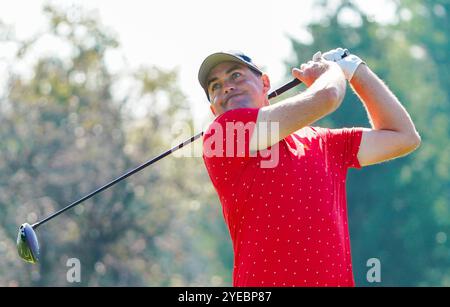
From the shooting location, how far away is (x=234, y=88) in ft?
14.8

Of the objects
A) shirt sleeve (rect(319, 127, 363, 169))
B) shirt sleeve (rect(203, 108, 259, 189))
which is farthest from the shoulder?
shirt sleeve (rect(319, 127, 363, 169))

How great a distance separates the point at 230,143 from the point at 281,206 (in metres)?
0.35

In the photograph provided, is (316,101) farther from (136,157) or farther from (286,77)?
(286,77)

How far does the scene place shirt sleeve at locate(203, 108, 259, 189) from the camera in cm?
422

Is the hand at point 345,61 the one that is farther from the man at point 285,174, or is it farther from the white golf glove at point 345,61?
the man at point 285,174

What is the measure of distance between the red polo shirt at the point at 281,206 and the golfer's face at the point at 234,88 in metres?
0.18

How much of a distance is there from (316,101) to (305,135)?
31cm

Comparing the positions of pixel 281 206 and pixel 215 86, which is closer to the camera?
pixel 281 206

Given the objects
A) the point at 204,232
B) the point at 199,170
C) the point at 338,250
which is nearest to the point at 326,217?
the point at 338,250

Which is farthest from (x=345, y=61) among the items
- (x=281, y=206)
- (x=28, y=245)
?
(x=28, y=245)

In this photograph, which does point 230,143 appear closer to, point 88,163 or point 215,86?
point 215,86

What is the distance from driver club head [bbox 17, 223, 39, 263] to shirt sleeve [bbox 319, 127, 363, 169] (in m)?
1.68

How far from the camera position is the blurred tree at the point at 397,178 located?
110ft

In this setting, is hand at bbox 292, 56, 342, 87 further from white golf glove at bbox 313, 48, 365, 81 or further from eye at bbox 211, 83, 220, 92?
eye at bbox 211, 83, 220, 92
